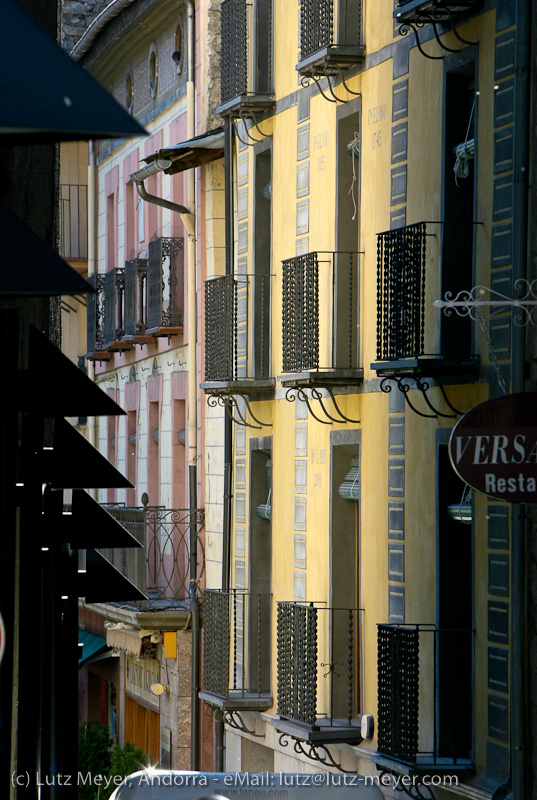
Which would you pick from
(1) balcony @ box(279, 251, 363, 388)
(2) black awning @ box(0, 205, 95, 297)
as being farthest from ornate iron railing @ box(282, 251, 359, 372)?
(2) black awning @ box(0, 205, 95, 297)

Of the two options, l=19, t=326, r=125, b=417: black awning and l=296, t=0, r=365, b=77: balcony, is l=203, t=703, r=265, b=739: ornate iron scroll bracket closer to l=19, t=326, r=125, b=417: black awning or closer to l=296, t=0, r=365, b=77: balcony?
l=296, t=0, r=365, b=77: balcony

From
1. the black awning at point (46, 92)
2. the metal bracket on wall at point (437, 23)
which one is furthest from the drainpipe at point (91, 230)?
the black awning at point (46, 92)

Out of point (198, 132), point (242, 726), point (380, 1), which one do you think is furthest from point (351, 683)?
point (198, 132)

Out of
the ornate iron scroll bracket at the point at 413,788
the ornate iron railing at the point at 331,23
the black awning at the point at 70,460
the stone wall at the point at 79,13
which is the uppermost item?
the stone wall at the point at 79,13

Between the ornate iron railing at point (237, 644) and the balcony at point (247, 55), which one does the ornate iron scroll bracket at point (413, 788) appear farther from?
the balcony at point (247, 55)

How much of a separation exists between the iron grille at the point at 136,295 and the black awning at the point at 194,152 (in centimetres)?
307

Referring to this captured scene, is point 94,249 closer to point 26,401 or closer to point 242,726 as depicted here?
point 242,726

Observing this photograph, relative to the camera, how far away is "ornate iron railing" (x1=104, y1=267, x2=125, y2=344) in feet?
87.0

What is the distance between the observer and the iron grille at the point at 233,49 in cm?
1886

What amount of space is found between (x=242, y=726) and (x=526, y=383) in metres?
8.59

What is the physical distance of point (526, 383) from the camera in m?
11.9

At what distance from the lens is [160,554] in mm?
23078

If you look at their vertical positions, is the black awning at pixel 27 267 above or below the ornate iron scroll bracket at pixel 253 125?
below

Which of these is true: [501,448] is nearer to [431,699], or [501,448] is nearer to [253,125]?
[431,699]
